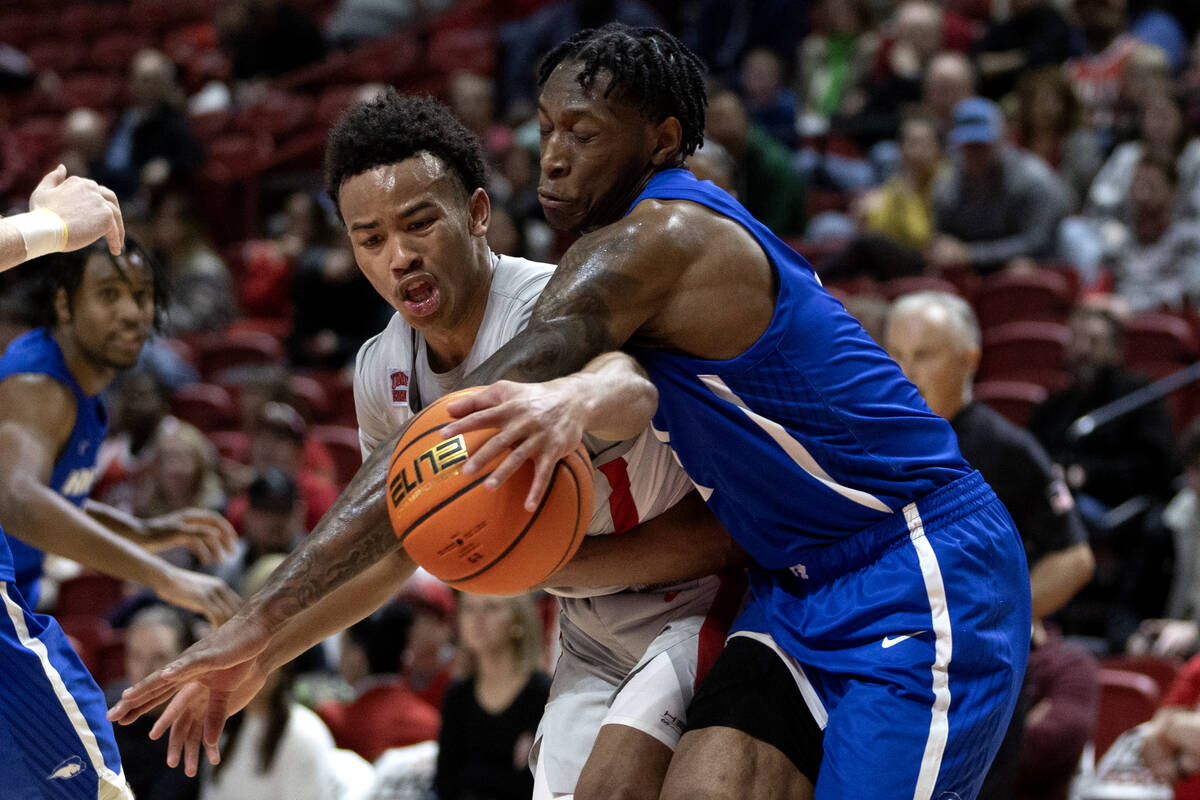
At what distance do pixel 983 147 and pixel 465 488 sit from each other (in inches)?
267

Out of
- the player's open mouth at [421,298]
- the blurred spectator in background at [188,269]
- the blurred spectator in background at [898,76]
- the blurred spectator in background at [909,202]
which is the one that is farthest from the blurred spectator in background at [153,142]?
the player's open mouth at [421,298]

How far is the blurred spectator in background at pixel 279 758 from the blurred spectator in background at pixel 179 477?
2.40 metres

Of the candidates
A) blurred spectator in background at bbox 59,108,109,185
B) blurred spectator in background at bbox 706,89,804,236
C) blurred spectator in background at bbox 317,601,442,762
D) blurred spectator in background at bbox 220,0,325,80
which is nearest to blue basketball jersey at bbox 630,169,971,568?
blurred spectator in background at bbox 317,601,442,762

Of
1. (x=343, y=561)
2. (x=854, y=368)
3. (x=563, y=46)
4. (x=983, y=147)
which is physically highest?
(x=563, y=46)

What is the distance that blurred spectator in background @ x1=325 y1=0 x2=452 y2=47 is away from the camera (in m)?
13.7

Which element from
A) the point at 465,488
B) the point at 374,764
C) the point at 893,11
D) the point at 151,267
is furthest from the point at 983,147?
the point at 465,488

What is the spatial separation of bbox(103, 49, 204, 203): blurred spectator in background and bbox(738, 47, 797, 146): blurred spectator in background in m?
4.62

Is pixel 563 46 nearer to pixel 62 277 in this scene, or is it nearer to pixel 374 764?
pixel 62 277

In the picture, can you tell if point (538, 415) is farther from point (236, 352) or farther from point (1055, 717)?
point (236, 352)

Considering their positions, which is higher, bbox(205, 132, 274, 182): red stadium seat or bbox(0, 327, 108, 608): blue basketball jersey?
bbox(0, 327, 108, 608): blue basketball jersey

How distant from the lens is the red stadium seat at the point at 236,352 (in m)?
10.2

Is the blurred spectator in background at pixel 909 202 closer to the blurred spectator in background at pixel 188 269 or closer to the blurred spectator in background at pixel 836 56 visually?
the blurred spectator in background at pixel 836 56

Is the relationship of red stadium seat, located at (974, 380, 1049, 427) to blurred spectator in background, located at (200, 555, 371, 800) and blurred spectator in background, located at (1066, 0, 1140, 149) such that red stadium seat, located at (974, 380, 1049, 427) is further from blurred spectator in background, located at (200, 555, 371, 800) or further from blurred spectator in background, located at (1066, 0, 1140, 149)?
blurred spectator in background, located at (200, 555, 371, 800)

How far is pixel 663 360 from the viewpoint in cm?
279
